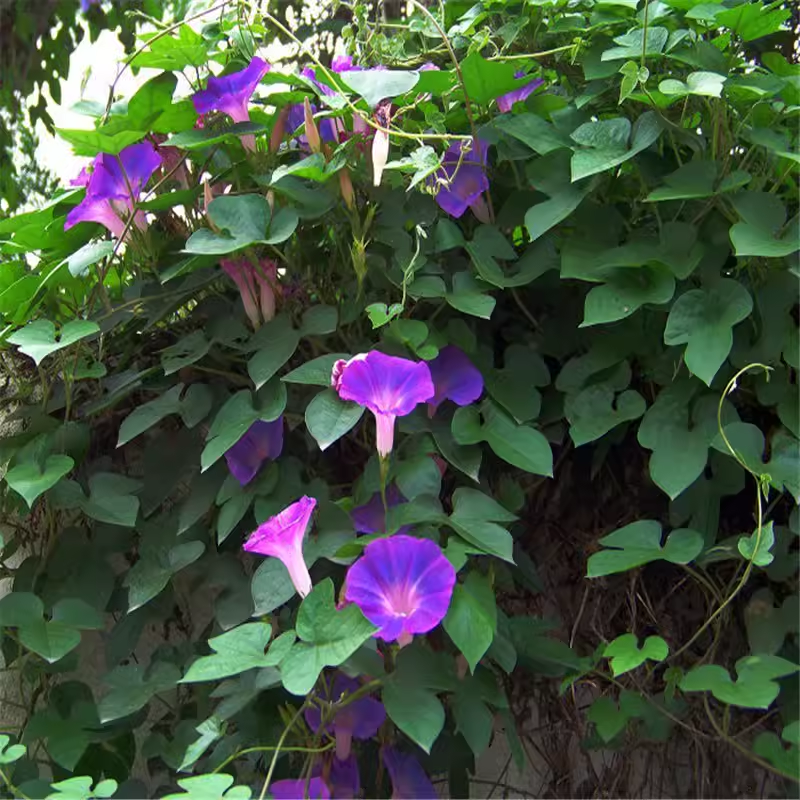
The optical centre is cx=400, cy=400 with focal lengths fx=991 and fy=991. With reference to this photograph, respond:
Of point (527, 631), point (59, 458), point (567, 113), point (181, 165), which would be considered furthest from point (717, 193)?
point (59, 458)

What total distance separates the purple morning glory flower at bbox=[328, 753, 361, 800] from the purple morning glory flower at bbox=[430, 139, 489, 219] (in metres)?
0.63

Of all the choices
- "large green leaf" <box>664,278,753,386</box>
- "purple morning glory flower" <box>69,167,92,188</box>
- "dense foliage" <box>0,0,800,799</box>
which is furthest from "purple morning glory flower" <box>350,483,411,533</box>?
"purple morning glory flower" <box>69,167,92,188</box>

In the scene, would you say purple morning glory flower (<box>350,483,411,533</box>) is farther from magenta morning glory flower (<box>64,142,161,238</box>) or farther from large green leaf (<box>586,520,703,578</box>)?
magenta morning glory flower (<box>64,142,161,238</box>)

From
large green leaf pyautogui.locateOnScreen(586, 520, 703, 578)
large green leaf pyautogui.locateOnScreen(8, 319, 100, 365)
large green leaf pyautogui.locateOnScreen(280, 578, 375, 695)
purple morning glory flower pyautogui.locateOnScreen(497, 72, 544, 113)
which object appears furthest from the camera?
purple morning glory flower pyautogui.locateOnScreen(497, 72, 544, 113)

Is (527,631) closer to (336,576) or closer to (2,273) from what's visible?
(336,576)

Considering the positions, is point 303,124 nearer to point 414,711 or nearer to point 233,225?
point 233,225

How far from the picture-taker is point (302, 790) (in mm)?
1007

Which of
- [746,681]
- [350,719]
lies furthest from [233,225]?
[746,681]

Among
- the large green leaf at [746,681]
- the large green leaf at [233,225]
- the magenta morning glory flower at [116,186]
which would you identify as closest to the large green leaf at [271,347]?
the large green leaf at [233,225]

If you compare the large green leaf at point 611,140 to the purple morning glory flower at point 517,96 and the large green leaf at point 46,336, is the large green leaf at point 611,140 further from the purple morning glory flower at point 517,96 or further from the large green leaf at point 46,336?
the large green leaf at point 46,336

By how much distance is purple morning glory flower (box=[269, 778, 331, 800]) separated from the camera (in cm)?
101

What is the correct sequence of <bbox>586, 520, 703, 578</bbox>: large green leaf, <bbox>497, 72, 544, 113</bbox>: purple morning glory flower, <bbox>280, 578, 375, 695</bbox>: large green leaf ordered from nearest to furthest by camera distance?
1. <bbox>280, 578, 375, 695</bbox>: large green leaf
2. <bbox>586, 520, 703, 578</bbox>: large green leaf
3. <bbox>497, 72, 544, 113</bbox>: purple morning glory flower

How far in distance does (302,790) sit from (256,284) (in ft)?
1.88

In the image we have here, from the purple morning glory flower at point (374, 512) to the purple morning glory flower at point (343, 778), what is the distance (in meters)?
0.24
